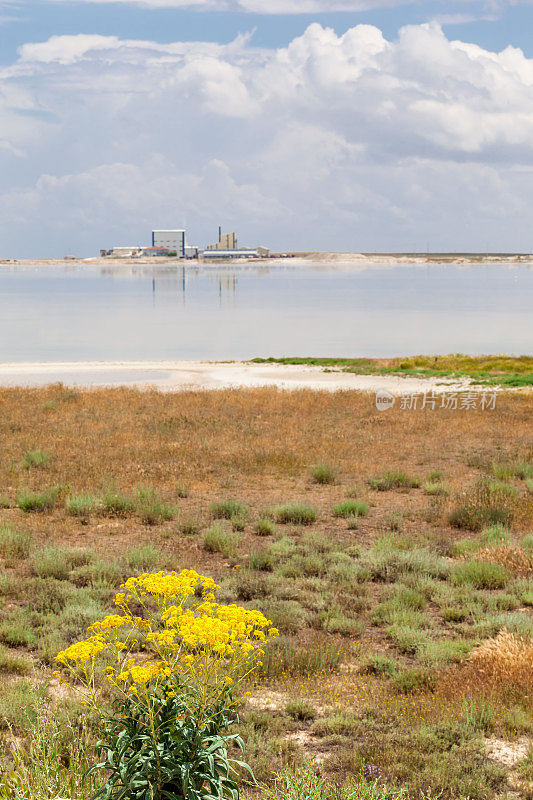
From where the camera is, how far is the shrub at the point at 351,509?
37.6 ft

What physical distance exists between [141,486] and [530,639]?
23.7 ft

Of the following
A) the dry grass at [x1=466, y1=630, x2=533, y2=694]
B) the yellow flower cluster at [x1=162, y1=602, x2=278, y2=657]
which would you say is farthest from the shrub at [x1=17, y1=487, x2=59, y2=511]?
the yellow flower cluster at [x1=162, y1=602, x2=278, y2=657]

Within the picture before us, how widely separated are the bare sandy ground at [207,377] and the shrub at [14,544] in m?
16.8

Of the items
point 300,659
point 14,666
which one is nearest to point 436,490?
point 300,659

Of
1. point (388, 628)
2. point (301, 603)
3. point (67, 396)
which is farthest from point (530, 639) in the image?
point (67, 396)

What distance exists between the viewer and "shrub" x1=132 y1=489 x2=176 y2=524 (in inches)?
432

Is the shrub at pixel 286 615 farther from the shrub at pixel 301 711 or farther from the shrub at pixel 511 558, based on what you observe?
the shrub at pixel 511 558

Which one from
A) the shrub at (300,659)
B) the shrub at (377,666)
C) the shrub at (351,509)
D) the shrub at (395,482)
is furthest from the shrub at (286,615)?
the shrub at (395,482)

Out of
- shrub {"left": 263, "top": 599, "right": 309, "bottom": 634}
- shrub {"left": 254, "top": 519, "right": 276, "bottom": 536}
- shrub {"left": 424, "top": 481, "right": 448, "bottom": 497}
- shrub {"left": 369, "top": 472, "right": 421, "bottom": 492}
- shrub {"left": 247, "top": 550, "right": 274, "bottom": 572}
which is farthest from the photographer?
shrub {"left": 369, "top": 472, "right": 421, "bottom": 492}

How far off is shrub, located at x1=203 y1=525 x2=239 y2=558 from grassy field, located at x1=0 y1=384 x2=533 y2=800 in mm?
28

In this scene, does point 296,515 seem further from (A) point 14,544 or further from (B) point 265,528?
(A) point 14,544

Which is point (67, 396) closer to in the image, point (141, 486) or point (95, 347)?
point (141, 486)

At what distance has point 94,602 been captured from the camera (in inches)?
299

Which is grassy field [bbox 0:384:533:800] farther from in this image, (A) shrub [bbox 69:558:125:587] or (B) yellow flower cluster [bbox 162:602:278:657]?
(B) yellow flower cluster [bbox 162:602:278:657]
